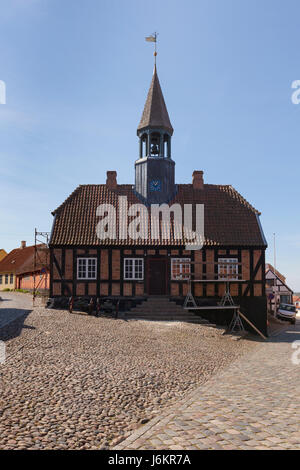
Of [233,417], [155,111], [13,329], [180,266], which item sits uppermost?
[155,111]

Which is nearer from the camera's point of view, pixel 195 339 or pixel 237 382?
pixel 237 382

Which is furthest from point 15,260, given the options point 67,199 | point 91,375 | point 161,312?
point 91,375

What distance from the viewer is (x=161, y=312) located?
20.6 metres

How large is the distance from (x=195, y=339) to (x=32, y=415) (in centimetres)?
998

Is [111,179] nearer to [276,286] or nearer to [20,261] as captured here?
[20,261]

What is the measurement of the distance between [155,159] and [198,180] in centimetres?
311

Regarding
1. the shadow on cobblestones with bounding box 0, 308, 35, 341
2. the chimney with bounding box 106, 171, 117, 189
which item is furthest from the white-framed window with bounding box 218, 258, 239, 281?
A: the shadow on cobblestones with bounding box 0, 308, 35, 341

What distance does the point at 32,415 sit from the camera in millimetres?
6500

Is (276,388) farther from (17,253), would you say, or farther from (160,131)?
(17,253)

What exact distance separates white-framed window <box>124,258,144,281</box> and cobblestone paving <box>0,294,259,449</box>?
17.4ft

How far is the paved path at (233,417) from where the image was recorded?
18.5 ft

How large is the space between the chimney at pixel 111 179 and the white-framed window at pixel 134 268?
→ 540 cm

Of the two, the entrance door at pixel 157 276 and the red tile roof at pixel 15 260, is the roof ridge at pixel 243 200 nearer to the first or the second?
the entrance door at pixel 157 276
